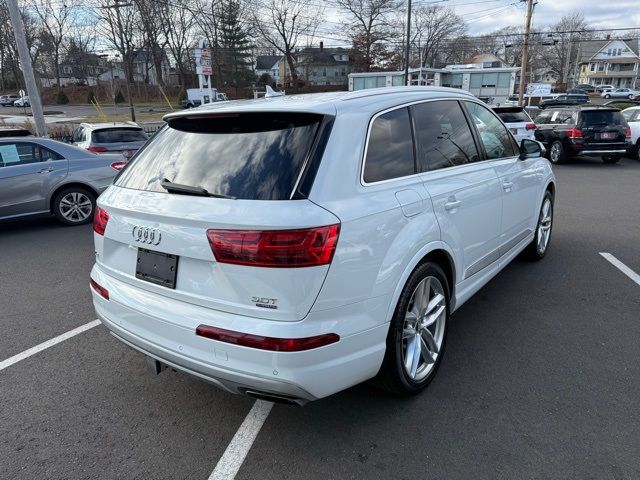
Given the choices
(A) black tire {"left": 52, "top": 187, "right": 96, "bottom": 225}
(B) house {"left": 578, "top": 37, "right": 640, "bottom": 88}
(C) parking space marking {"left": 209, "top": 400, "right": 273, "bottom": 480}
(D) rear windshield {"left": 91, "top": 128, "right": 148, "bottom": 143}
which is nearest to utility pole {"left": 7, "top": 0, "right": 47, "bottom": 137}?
(D) rear windshield {"left": 91, "top": 128, "right": 148, "bottom": 143}

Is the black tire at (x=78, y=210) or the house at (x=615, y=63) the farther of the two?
the house at (x=615, y=63)

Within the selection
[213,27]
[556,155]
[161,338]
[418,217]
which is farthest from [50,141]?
[213,27]

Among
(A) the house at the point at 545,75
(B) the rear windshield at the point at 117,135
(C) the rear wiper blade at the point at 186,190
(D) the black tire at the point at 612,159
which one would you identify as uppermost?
(A) the house at the point at 545,75

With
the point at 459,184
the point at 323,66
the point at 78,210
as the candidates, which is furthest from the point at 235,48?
the point at 459,184

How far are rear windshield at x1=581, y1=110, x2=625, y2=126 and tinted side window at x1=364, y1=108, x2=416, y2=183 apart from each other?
42.8 ft

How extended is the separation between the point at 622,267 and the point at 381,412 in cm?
394

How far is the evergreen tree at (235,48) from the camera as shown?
209 feet

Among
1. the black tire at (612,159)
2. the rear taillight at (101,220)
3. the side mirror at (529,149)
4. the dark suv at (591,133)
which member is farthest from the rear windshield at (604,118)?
the rear taillight at (101,220)

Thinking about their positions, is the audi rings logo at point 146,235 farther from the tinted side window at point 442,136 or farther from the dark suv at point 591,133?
the dark suv at point 591,133

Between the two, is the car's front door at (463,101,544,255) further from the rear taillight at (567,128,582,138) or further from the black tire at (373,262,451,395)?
the rear taillight at (567,128,582,138)

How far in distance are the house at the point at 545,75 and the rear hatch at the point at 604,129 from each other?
312ft

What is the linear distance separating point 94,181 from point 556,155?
13.0 meters

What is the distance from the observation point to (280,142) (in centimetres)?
237

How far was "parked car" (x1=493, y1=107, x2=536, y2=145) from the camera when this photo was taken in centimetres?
1395
